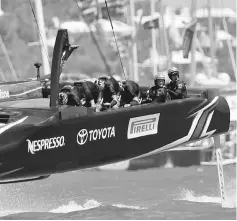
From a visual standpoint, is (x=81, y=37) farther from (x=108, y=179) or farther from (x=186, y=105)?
(x=186, y=105)

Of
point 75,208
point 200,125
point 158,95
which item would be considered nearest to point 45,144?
point 158,95

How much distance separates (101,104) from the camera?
43.3 ft

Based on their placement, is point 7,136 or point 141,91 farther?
point 141,91

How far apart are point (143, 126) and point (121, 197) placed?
5754 millimetres

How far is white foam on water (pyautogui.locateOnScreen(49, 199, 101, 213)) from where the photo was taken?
1597 centimetres

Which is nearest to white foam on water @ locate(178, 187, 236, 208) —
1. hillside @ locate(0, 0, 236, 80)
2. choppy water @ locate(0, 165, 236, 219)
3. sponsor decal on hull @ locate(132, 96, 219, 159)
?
choppy water @ locate(0, 165, 236, 219)

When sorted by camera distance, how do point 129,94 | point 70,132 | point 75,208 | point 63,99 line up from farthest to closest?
point 75,208, point 129,94, point 63,99, point 70,132

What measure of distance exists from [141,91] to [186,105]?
1.10 meters

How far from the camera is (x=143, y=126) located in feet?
41.8

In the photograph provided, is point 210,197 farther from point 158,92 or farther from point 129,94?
point 158,92

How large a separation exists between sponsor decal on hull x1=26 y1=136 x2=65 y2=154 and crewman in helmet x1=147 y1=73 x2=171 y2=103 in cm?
190

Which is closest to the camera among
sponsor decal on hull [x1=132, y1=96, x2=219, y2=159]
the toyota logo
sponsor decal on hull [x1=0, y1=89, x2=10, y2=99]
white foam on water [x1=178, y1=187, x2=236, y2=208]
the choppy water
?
the toyota logo

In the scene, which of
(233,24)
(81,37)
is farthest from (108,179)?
(233,24)

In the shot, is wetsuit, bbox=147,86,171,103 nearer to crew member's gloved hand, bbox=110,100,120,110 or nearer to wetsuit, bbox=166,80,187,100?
wetsuit, bbox=166,80,187,100
